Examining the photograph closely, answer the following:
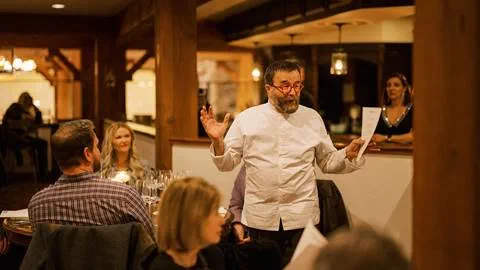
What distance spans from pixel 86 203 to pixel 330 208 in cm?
166

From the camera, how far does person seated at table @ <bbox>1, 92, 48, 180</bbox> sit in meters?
9.29

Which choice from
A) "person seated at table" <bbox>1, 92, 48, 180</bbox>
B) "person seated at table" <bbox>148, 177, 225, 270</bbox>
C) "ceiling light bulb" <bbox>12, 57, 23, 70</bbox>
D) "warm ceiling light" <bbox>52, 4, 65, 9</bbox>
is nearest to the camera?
"person seated at table" <bbox>148, 177, 225, 270</bbox>

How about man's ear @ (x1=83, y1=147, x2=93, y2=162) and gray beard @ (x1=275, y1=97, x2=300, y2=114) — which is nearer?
man's ear @ (x1=83, y1=147, x2=93, y2=162)

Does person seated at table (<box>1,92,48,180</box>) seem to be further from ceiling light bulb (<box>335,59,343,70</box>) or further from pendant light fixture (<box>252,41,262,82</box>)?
ceiling light bulb (<box>335,59,343,70</box>)

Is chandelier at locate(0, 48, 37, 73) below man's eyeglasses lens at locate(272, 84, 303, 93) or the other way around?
the other way around

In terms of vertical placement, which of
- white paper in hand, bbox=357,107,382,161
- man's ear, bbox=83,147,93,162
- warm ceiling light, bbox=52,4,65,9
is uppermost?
warm ceiling light, bbox=52,4,65,9

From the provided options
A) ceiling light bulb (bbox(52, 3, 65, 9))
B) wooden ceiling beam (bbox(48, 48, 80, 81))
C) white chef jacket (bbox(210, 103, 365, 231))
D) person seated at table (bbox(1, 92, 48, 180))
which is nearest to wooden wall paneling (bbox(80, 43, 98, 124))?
wooden ceiling beam (bbox(48, 48, 80, 81))

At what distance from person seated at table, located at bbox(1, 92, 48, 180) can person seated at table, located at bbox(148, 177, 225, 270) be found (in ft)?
25.2

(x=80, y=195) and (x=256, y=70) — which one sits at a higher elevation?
(x=256, y=70)

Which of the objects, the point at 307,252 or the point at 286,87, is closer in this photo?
the point at 307,252

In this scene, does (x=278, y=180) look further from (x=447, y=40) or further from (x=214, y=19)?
(x=214, y=19)

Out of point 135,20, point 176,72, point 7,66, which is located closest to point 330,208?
point 176,72

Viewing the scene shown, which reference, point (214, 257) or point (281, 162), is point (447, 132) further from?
point (281, 162)

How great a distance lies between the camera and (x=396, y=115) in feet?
17.1
